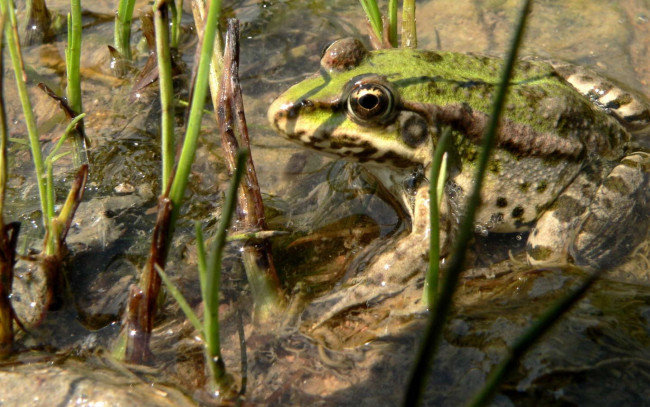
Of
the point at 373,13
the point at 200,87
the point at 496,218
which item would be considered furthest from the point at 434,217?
the point at 373,13

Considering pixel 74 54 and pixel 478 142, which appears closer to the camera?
pixel 74 54

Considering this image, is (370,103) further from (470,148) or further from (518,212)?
(518,212)

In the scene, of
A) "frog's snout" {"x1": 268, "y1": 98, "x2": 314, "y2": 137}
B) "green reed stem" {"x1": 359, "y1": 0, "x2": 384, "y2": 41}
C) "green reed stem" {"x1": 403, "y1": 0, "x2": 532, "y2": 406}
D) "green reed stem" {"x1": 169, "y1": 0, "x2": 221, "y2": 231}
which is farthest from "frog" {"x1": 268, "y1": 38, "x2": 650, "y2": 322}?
"green reed stem" {"x1": 403, "y1": 0, "x2": 532, "y2": 406}

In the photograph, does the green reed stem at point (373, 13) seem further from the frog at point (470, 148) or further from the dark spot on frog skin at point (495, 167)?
the dark spot on frog skin at point (495, 167)

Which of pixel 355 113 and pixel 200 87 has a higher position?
pixel 200 87

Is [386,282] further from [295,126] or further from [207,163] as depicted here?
[207,163]

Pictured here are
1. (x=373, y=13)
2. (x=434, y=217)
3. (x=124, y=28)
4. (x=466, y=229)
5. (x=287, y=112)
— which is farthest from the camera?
(x=124, y=28)

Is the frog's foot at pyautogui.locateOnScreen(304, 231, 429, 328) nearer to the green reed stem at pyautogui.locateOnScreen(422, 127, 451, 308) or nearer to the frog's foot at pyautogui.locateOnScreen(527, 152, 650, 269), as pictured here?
the green reed stem at pyautogui.locateOnScreen(422, 127, 451, 308)
